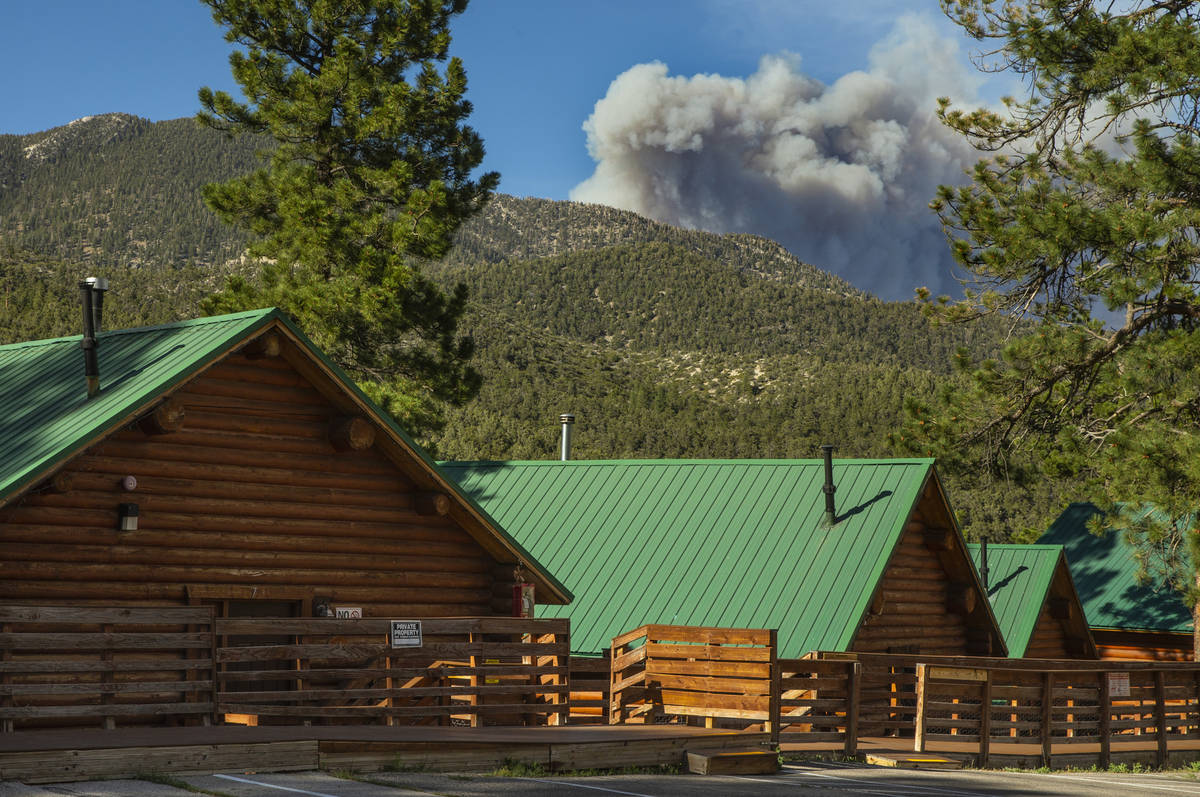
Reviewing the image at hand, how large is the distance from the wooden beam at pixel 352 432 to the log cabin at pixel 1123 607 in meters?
20.5

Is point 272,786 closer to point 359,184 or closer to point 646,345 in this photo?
point 359,184

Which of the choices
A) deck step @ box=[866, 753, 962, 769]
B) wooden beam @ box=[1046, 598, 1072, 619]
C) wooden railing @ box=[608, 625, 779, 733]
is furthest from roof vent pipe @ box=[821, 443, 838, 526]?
wooden beam @ box=[1046, 598, 1072, 619]

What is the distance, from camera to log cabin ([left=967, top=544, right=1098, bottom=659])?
26.9 meters

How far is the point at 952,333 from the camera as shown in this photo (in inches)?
5915

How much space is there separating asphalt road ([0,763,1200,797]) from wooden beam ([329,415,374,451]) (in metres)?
5.59

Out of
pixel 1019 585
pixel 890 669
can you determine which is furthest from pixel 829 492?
pixel 1019 585

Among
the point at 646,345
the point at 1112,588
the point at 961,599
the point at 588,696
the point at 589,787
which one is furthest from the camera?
the point at 646,345

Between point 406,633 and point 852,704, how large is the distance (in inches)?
229

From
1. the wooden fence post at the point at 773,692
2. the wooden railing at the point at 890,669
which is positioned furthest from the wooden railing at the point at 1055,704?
the wooden fence post at the point at 773,692

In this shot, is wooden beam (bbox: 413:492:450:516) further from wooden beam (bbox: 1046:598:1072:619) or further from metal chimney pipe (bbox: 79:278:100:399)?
wooden beam (bbox: 1046:598:1072:619)

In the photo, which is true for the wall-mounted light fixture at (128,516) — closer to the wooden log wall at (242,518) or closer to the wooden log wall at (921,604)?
the wooden log wall at (242,518)

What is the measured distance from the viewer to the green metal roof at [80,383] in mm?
13094

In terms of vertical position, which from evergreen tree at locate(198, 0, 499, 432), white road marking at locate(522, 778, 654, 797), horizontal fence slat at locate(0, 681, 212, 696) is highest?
evergreen tree at locate(198, 0, 499, 432)

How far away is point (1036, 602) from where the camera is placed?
27.0m
